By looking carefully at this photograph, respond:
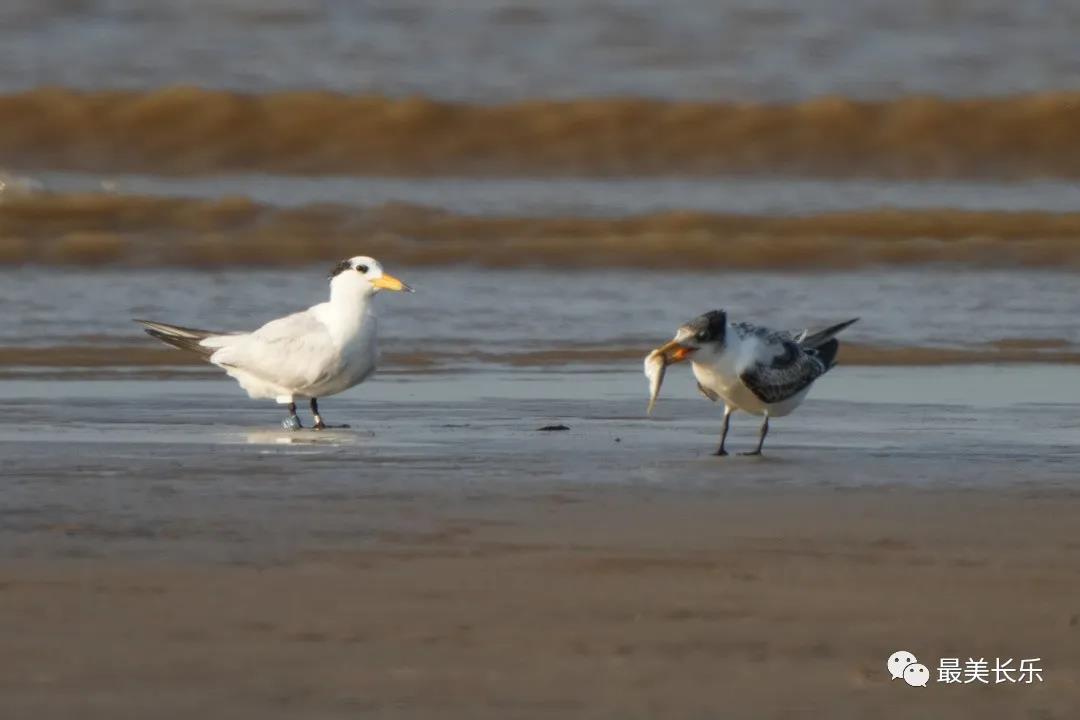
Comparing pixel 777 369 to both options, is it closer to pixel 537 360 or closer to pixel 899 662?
pixel 537 360

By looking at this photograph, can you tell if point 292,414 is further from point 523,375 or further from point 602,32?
point 602,32

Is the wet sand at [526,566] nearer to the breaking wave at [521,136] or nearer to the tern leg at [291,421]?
the tern leg at [291,421]

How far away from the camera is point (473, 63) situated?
706 inches

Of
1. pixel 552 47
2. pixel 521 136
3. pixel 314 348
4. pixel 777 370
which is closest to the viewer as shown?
pixel 777 370

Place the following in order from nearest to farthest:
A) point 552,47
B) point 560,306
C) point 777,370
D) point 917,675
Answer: point 917,675 → point 777,370 → point 560,306 → point 552,47

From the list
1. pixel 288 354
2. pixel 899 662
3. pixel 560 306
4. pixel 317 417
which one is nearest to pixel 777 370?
pixel 317 417

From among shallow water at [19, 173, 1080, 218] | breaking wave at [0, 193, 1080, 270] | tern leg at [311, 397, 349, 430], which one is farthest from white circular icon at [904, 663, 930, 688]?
shallow water at [19, 173, 1080, 218]

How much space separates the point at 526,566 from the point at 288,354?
9.76 feet

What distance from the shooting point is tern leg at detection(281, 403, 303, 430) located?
7.16 m

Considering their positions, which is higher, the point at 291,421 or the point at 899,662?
the point at 899,662

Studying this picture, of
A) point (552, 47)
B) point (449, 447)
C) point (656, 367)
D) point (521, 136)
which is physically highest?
point (552, 47)

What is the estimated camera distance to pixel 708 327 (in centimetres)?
648

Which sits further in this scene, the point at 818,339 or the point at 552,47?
the point at 552,47

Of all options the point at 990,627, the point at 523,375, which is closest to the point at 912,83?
the point at 523,375
